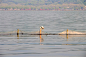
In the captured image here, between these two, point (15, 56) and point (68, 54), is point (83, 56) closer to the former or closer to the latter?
point (68, 54)

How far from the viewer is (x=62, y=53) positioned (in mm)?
26375

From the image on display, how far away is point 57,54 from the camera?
2573 centimetres

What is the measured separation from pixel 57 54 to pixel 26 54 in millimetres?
3949

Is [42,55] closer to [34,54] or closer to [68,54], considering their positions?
[34,54]

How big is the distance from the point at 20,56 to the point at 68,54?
6.13 meters

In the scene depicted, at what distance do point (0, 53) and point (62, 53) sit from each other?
8051 mm

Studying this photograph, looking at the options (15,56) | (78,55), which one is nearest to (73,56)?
(78,55)

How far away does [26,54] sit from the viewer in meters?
25.9

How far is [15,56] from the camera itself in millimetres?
24547

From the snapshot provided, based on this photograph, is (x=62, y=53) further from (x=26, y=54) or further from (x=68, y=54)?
(x=26, y=54)

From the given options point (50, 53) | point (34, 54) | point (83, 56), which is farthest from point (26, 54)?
point (83, 56)

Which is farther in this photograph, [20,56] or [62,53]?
[62,53]

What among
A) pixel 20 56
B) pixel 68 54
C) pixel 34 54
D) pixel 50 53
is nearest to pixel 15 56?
pixel 20 56

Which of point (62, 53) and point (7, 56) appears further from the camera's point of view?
point (62, 53)
